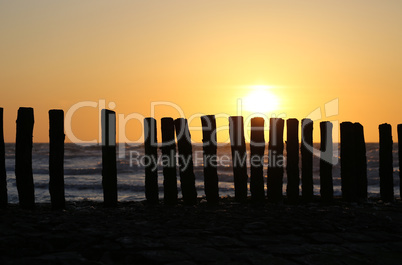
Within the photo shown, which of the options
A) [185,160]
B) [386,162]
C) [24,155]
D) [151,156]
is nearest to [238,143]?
[185,160]

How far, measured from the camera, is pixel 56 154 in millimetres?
6633

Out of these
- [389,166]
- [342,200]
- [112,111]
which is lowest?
[342,200]

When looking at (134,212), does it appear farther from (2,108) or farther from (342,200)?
(342,200)

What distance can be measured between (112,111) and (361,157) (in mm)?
4255

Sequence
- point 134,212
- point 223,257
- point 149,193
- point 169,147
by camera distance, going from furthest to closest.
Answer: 1. point 149,193
2. point 169,147
3. point 134,212
4. point 223,257

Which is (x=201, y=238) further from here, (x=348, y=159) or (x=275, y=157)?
(x=348, y=159)

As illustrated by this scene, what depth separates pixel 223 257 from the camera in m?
3.65

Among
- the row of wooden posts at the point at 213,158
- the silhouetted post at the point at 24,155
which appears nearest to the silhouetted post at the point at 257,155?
the row of wooden posts at the point at 213,158

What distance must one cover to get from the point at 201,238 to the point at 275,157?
3.49m

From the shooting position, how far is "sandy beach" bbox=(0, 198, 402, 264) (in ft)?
11.9

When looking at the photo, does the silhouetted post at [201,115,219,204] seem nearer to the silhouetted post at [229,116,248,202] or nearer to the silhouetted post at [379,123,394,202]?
the silhouetted post at [229,116,248,202]

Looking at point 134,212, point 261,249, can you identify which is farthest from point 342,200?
point 261,249

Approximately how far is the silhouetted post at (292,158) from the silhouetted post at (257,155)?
43 cm

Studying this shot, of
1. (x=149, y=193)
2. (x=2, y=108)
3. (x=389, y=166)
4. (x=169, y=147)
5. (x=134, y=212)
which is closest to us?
(x=134, y=212)
